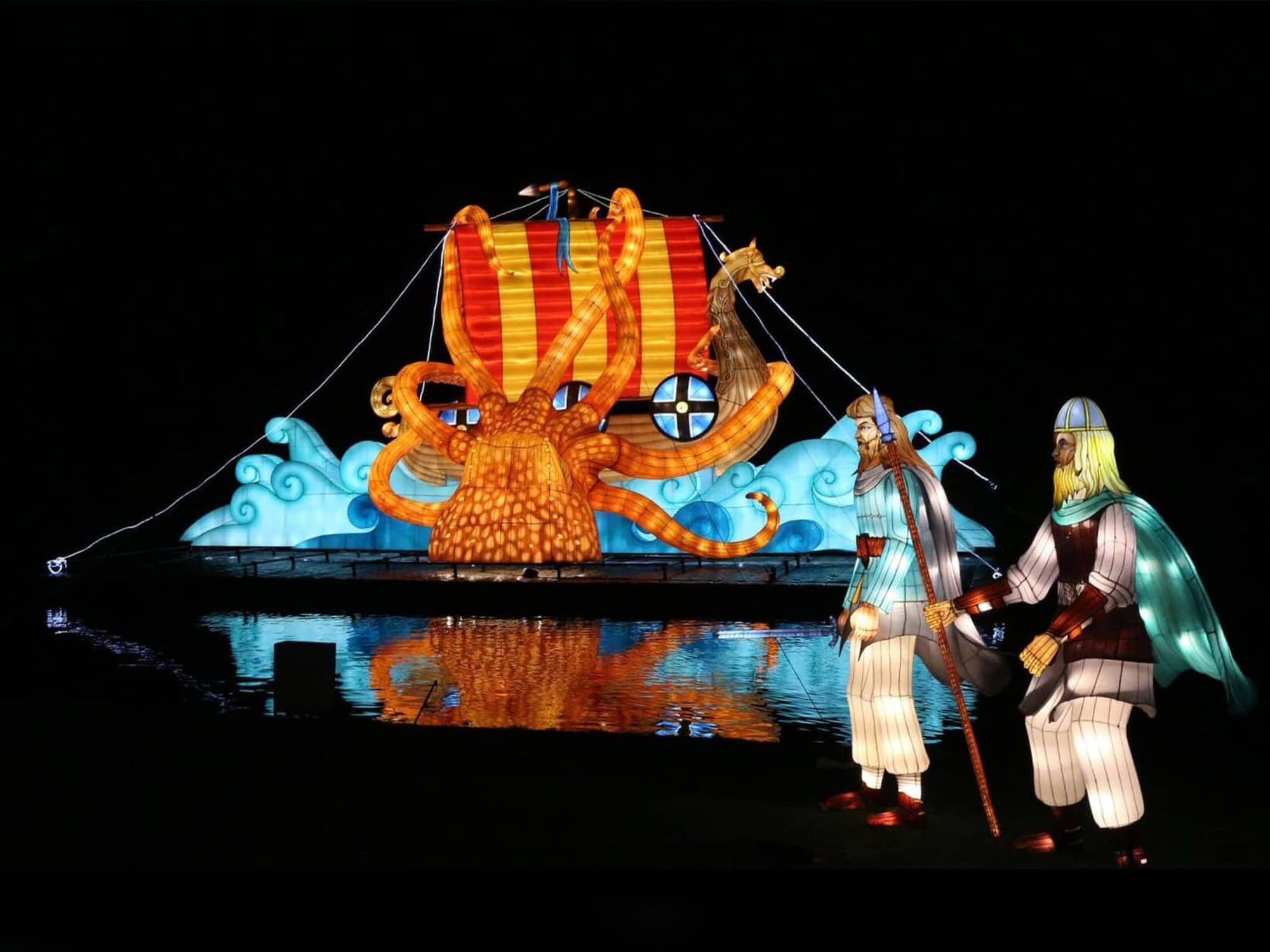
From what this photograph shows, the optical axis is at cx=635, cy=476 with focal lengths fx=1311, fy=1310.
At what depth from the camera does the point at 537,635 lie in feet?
29.6

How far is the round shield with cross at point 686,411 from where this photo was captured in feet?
45.9

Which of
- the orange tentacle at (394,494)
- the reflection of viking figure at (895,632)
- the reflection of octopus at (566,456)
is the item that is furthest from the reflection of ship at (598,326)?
the reflection of viking figure at (895,632)

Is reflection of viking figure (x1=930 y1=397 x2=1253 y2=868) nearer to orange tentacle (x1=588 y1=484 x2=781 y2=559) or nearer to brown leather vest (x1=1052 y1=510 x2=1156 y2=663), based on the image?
brown leather vest (x1=1052 y1=510 x2=1156 y2=663)

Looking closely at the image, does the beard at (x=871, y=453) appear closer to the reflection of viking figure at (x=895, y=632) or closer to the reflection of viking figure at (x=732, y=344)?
the reflection of viking figure at (x=895, y=632)

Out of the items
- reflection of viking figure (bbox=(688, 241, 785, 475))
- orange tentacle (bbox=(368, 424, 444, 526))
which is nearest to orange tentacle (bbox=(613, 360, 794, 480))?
reflection of viking figure (bbox=(688, 241, 785, 475))

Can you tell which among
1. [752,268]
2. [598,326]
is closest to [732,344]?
[752,268]

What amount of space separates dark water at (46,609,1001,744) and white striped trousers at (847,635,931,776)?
1.08 meters

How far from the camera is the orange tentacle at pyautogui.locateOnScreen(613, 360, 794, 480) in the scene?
12.3 m

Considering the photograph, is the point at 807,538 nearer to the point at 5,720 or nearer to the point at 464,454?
the point at 464,454

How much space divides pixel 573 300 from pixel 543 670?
7744 mm

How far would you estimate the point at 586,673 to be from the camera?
748 centimetres

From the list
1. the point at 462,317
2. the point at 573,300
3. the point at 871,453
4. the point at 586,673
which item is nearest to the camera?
the point at 871,453

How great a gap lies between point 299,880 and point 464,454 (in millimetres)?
8783

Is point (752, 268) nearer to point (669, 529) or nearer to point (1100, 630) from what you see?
point (669, 529)
